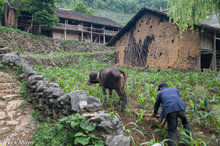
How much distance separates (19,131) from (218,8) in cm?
823

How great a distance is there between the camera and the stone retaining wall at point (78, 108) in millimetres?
2611

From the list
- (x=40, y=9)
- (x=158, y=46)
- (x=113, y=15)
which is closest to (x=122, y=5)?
(x=113, y=15)

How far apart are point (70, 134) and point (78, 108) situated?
533mm

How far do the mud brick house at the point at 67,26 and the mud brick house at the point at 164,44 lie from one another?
1107 cm

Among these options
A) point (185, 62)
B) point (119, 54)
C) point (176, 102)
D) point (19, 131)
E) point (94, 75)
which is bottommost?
point (19, 131)

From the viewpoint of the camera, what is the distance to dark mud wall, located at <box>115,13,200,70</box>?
11.2 meters

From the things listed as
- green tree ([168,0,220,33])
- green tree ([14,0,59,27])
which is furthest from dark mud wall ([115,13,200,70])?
green tree ([14,0,59,27])

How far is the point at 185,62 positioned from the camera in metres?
11.2

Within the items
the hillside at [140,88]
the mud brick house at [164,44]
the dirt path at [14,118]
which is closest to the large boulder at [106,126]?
the hillside at [140,88]

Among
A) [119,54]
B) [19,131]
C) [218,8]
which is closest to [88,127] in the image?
[19,131]

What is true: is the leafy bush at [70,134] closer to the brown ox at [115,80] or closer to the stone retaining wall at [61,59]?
the brown ox at [115,80]

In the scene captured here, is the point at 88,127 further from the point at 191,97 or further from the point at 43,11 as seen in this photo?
the point at 43,11

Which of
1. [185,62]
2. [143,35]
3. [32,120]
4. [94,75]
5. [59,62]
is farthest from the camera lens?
[59,62]

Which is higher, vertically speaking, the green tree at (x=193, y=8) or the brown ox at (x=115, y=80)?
the green tree at (x=193, y=8)
